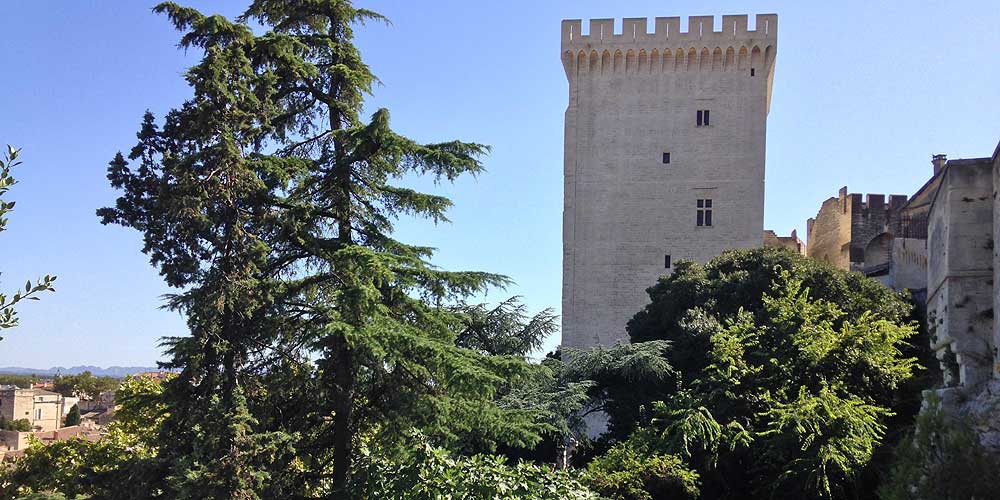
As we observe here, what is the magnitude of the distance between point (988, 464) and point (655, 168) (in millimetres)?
21824

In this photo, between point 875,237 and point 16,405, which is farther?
point 16,405

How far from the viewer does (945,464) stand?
737 centimetres

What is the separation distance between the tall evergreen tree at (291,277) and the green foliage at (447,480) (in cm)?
36

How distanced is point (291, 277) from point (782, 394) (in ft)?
25.3

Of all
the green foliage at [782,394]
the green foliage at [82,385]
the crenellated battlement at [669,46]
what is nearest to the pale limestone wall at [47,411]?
the green foliage at [82,385]

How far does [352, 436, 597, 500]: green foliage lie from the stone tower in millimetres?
17580

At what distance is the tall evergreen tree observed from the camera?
9.95m

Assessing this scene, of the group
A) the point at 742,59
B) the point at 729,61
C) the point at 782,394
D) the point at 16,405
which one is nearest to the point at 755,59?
the point at 742,59

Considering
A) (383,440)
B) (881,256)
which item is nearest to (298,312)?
(383,440)

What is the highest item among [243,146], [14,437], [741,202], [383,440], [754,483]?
[741,202]

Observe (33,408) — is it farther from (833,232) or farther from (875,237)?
(875,237)

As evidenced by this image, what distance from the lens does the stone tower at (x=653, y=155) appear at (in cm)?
2798

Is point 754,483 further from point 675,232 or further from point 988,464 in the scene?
point 675,232

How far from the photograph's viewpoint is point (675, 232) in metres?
28.1
